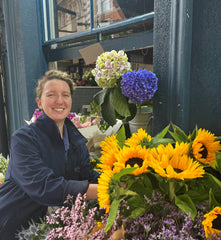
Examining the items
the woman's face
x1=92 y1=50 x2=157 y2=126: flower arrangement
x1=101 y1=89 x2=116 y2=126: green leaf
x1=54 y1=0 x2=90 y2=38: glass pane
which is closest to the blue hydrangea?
x1=92 y1=50 x2=157 y2=126: flower arrangement

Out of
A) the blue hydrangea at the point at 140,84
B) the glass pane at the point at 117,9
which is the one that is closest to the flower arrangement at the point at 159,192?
the blue hydrangea at the point at 140,84

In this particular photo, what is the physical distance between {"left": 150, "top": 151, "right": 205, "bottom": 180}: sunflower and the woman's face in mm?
584

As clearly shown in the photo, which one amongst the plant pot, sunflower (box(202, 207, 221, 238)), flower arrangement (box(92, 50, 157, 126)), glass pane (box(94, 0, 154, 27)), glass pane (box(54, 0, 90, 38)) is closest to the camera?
sunflower (box(202, 207, 221, 238))

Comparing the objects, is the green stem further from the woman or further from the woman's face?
the woman's face

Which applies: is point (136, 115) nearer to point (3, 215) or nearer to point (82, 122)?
point (82, 122)

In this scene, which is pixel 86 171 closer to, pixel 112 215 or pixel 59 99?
pixel 59 99

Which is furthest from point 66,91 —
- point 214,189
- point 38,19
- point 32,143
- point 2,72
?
point 2,72

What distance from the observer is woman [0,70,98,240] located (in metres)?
0.80

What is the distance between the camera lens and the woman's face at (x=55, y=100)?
3.12 feet

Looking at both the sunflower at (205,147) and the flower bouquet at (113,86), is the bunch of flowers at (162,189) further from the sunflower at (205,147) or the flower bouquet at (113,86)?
the flower bouquet at (113,86)

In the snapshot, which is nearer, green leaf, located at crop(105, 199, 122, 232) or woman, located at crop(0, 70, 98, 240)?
green leaf, located at crop(105, 199, 122, 232)

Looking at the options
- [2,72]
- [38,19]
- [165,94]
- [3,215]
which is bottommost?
[3,215]

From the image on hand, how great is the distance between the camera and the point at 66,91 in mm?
988

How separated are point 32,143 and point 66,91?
0.90 feet
